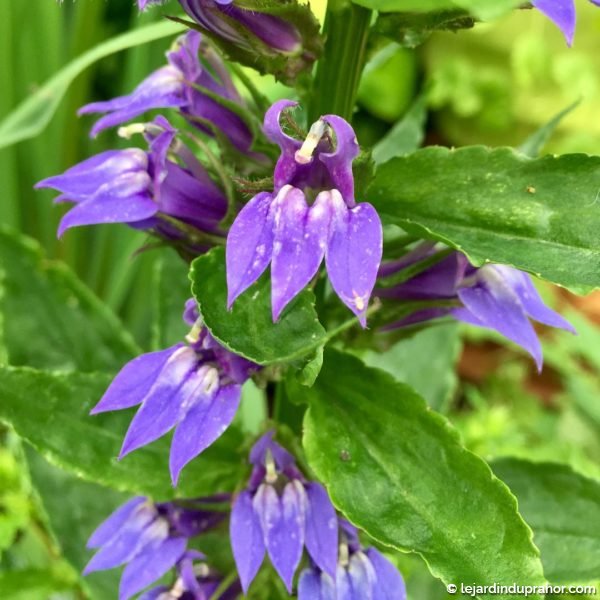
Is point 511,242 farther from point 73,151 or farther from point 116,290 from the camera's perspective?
point 73,151

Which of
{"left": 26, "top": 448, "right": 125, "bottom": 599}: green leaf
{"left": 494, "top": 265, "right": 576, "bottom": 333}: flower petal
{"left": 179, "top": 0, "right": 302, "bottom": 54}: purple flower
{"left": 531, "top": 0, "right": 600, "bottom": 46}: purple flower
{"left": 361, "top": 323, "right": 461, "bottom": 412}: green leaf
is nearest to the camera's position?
{"left": 531, "top": 0, "right": 600, "bottom": 46}: purple flower

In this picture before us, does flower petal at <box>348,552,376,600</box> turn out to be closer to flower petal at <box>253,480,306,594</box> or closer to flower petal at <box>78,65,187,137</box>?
flower petal at <box>253,480,306,594</box>

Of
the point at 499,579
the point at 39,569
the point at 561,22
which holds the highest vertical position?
the point at 561,22

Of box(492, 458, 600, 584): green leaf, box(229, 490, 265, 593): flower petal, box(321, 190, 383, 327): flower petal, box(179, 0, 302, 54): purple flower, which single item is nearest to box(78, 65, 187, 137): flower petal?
box(179, 0, 302, 54): purple flower

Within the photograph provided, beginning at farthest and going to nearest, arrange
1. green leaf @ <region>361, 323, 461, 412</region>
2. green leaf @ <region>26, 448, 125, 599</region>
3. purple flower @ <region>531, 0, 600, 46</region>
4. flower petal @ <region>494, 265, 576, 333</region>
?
green leaf @ <region>361, 323, 461, 412</region> → green leaf @ <region>26, 448, 125, 599</region> → flower petal @ <region>494, 265, 576, 333</region> → purple flower @ <region>531, 0, 600, 46</region>

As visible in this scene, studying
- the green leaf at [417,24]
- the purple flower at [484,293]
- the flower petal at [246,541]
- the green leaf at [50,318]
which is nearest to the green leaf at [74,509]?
the green leaf at [50,318]

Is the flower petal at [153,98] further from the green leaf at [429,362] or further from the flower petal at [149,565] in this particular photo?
the green leaf at [429,362]

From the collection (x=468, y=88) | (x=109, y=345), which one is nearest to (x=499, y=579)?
(x=109, y=345)
